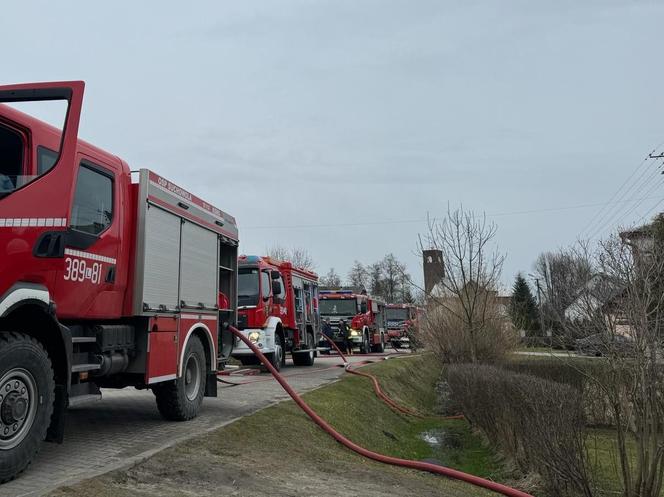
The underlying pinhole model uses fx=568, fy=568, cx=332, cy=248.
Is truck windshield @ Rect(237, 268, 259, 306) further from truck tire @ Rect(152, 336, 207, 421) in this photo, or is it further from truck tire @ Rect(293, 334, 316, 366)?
truck tire @ Rect(152, 336, 207, 421)

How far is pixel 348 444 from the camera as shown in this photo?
8.12 m

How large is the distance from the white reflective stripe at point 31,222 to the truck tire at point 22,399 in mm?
864

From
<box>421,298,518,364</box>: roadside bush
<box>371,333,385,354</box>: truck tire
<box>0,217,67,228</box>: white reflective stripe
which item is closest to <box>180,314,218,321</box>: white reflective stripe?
<box>0,217,67,228</box>: white reflective stripe

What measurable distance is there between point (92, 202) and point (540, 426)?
559 cm

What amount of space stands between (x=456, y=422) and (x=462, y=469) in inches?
177

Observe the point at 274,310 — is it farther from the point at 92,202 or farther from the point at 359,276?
the point at 359,276

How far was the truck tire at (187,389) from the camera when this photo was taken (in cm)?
750

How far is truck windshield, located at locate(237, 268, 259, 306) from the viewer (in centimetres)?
1400

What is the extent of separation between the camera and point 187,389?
795 cm

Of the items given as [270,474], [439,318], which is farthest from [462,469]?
[439,318]

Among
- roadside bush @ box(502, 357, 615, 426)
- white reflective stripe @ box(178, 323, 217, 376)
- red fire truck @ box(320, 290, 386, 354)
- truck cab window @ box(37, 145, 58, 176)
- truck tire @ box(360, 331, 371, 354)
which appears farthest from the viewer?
truck tire @ box(360, 331, 371, 354)

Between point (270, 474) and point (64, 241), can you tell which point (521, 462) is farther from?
point (64, 241)

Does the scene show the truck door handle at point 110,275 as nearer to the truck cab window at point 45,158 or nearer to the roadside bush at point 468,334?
the truck cab window at point 45,158

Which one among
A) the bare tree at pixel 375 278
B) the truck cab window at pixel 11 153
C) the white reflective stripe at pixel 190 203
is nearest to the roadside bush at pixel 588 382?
the white reflective stripe at pixel 190 203
